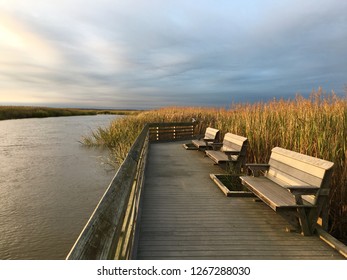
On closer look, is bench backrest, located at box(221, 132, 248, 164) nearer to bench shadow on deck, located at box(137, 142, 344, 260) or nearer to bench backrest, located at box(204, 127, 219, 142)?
bench shadow on deck, located at box(137, 142, 344, 260)

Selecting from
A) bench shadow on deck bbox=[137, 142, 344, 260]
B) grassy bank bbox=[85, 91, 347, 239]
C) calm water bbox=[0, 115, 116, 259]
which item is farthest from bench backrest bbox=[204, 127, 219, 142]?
calm water bbox=[0, 115, 116, 259]

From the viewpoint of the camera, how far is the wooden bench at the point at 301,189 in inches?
120

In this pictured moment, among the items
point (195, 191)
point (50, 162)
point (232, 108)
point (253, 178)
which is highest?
point (232, 108)

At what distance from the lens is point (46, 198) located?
722 centimetres

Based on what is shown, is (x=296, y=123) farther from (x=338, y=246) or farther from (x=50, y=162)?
(x=50, y=162)

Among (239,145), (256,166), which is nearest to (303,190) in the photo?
(256,166)

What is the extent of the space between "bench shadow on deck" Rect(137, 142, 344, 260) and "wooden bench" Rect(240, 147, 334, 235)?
0.94 ft

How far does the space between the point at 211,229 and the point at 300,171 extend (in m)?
1.37

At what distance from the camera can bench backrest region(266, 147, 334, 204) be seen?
121 inches

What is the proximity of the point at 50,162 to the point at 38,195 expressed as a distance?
14.6 feet

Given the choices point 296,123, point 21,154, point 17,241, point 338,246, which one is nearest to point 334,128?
point 296,123

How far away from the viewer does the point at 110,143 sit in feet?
48.3

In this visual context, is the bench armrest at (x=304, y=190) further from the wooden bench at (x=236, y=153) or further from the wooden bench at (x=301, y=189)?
the wooden bench at (x=236, y=153)

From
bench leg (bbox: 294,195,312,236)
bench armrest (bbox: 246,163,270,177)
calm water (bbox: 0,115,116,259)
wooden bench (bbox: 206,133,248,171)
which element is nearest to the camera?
bench leg (bbox: 294,195,312,236)
